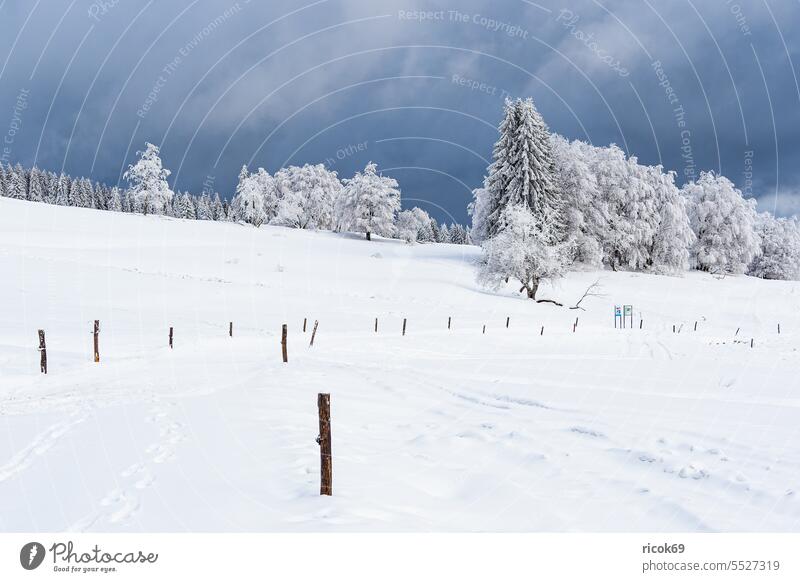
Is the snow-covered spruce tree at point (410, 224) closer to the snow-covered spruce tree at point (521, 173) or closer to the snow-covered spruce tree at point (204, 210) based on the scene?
the snow-covered spruce tree at point (521, 173)

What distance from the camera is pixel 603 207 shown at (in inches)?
2103

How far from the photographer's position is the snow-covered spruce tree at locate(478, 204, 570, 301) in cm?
4066

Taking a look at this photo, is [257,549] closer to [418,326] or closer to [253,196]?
[418,326]

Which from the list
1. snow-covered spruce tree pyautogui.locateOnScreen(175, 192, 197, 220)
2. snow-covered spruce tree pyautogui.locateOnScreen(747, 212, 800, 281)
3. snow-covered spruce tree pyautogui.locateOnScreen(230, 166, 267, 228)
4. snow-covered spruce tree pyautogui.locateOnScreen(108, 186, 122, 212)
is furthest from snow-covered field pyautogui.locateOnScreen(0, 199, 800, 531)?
snow-covered spruce tree pyautogui.locateOnScreen(108, 186, 122, 212)

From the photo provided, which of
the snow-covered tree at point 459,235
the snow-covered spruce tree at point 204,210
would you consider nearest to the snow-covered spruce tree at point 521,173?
the snow-covered tree at point 459,235

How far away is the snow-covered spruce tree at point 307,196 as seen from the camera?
97.6 metres

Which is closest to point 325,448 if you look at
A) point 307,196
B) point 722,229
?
point 722,229

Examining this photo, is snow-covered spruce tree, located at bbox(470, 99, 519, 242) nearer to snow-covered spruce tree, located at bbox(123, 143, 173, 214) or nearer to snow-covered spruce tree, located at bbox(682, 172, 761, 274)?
snow-covered spruce tree, located at bbox(682, 172, 761, 274)

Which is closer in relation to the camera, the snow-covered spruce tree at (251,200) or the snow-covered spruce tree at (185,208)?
the snow-covered spruce tree at (251,200)

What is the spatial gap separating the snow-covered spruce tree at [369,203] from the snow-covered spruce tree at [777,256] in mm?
60763

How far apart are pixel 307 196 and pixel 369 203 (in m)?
32.0

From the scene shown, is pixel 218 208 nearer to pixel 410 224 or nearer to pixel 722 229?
pixel 410 224

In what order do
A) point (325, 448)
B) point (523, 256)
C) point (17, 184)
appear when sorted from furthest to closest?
1. point (17, 184)
2. point (523, 256)
3. point (325, 448)

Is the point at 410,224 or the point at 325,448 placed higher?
the point at 410,224
